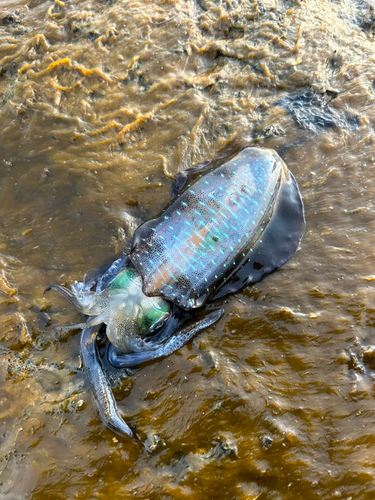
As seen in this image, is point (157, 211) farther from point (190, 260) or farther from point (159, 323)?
point (159, 323)

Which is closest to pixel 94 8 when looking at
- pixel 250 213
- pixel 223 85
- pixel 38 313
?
pixel 223 85

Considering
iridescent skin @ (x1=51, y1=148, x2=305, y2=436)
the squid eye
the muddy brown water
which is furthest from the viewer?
the squid eye

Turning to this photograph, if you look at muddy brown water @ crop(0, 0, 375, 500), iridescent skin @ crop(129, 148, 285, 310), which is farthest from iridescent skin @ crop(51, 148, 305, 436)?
muddy brown water @ crop(0, 0, 375, 500)

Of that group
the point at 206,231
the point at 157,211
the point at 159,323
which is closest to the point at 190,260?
the point at 206,231

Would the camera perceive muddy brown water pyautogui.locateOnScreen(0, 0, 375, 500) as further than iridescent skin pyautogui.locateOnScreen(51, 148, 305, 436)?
No

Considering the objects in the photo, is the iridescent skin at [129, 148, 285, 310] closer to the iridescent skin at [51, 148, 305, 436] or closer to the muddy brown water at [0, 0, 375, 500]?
the iridescent skin at [51, 148, 305, 436]

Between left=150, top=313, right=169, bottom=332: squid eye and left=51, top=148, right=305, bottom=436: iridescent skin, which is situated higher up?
left=51, top=148, right=305, bottom=436: iridescent skin

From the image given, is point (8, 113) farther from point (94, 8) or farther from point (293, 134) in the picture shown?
point (293, 134)

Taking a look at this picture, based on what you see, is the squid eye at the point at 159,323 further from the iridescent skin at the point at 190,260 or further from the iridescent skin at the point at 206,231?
the iridescent skin at the point at 206,231

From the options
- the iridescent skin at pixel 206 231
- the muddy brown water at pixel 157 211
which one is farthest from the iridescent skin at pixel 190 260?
the muddy brown water at pixel 157 211
